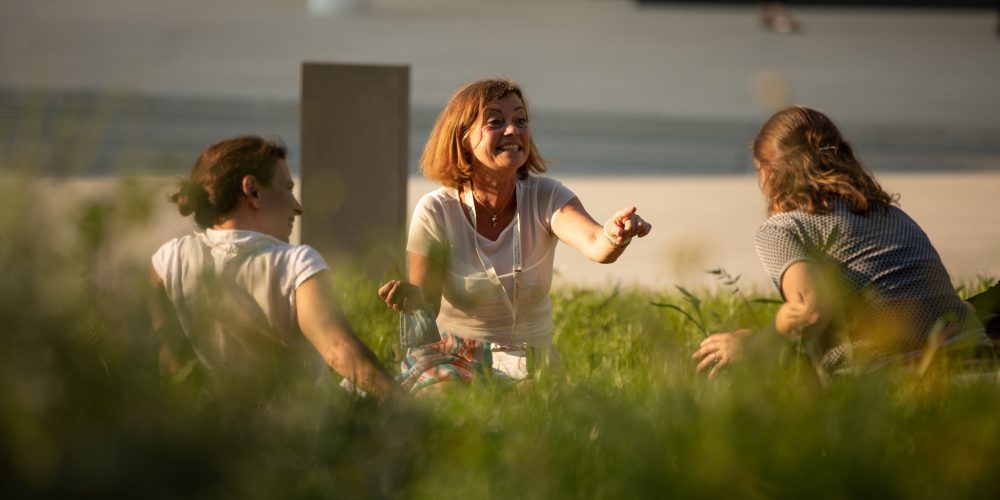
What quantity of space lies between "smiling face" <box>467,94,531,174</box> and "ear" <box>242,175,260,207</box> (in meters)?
0.87

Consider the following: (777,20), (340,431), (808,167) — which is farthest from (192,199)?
(777,20)

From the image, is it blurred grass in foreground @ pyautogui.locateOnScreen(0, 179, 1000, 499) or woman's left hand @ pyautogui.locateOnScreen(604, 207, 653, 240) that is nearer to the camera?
blurred grass in foreground @ pyautogui.locateOnScreen(0, 179, 1000, 499)

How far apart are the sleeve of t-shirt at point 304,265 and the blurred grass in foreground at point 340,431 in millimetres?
620

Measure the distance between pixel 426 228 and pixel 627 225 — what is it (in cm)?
76

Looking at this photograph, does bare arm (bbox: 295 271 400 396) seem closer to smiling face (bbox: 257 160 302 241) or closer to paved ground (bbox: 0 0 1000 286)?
smiling face (bbox: 257 160 302 241)

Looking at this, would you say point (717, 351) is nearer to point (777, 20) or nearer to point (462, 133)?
point (462, 133)

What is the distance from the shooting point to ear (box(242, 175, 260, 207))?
363 cm

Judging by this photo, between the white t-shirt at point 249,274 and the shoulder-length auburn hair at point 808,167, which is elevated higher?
the shoulder-length auburn hair at point 808,167

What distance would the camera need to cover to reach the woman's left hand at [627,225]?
3838 millimetres

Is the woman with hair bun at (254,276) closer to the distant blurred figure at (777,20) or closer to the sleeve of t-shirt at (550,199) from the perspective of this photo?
the sleeve of t-shirt at (550,199)


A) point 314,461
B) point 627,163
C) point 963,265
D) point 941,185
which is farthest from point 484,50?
point 314,461

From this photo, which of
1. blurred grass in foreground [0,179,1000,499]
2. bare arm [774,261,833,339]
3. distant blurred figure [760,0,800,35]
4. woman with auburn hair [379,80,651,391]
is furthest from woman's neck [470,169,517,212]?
distant blurred figure [760,0,800,35]

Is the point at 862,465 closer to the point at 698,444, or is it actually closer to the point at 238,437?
the point at 698,444

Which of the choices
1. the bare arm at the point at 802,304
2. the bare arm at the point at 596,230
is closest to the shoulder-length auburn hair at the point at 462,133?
the bare arm at the point at 596,230
